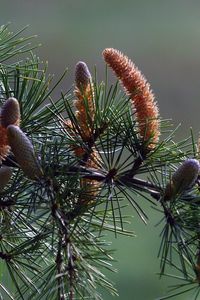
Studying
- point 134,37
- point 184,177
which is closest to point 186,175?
point 184,177

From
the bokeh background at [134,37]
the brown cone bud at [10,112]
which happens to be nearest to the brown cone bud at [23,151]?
the brown cone bud at [10,112]

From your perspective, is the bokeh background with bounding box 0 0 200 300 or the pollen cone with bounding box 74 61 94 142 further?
the bokeh background with bounding box 0 0 200 300

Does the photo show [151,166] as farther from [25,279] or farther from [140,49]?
[140,49]

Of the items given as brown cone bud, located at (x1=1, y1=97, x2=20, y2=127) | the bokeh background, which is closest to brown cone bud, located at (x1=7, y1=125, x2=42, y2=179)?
brown cone bud, located at (x1=1, y1=97, x2=20, y2=127)

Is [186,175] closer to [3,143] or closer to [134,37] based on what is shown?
[3,143]

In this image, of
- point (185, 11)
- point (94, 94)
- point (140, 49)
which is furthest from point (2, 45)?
point (185, 11)

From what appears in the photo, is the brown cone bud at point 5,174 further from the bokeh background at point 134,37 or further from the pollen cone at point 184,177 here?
the bokeh background at point 134,37

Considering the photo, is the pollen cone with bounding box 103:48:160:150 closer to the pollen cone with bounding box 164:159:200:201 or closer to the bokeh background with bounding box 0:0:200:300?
the pollen cone with bounding box 164:159:200:201
